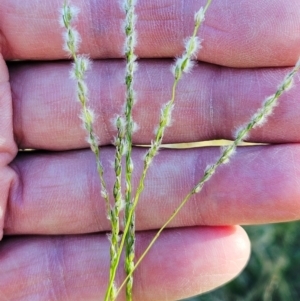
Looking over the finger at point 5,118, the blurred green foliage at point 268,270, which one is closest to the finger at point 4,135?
the finger at point 5,118

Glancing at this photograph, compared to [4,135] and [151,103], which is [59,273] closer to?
[4,135]

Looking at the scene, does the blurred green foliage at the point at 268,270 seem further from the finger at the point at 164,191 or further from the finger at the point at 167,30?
the finger at the point at 167,30

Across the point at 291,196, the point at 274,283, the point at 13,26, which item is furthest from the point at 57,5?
the point at 274,283

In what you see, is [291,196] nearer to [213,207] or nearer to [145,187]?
[213,207]

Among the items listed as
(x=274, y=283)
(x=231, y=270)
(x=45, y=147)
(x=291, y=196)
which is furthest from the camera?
(x=274, y=283)

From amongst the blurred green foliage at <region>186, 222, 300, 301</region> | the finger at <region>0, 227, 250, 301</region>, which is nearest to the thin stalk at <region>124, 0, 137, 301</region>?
the finger at <region>0, 227, 250, 301</region>

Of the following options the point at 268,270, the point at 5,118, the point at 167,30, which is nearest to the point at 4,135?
the point at 5,118
